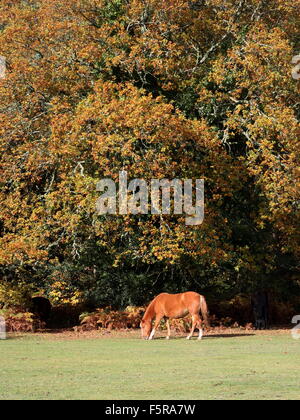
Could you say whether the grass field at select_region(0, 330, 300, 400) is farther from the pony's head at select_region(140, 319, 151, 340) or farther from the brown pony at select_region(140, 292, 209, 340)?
the brown pony at select_region(140, 292, 209, 340)

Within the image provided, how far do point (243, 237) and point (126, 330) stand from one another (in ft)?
15.9

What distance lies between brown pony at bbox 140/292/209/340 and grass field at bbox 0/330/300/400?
1.61 ft

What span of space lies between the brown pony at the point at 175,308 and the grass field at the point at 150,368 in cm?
49

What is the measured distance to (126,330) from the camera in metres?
29.0

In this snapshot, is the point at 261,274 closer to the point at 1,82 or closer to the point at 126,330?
the point at 126,330

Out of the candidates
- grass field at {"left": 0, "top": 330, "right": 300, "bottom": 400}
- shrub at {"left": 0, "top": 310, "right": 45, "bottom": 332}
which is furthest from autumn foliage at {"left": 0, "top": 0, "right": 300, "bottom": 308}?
grass field at {"left": 0, "top": 330, "right": 300, "bottom": 400}

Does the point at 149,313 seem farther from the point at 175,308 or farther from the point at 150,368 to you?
the point at 150,368

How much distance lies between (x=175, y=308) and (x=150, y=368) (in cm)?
911

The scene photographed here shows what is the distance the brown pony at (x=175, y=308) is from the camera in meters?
25.1

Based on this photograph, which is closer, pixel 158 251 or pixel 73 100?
pixel 158 251

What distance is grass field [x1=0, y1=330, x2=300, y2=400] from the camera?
41.5 ft

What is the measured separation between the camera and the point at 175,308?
1001 inches

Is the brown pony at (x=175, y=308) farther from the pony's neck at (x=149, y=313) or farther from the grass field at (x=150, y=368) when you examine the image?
the grass field at (x=150, y=368)
